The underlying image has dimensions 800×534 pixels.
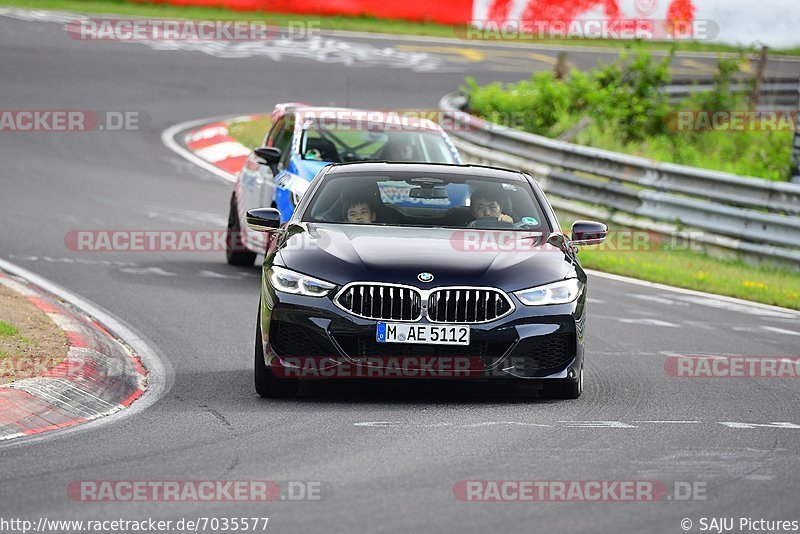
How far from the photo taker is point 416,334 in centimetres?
876

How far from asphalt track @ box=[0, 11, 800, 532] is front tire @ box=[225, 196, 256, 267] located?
21 centimetres

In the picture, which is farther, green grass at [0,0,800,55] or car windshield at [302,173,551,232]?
green grass at [0,0,800,55]

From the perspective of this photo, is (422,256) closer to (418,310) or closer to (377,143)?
(418,310)

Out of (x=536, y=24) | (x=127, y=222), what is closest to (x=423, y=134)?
(x=127, y=222)

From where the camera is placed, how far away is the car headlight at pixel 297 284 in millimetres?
8898

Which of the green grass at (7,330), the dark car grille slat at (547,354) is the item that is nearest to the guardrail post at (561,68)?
the green grass at (7,330)

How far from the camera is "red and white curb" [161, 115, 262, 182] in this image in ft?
77.5

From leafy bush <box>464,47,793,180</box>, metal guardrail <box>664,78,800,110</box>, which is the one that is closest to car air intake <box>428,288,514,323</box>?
leafy bush <box>464,47,793,180</box>

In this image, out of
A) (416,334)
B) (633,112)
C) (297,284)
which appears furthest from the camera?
(633,112)

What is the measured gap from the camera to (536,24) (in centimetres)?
3356

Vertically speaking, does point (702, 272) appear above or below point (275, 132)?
below

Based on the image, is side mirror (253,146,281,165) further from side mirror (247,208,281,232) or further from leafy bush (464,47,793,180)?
leafy bush (464,47,793,180)

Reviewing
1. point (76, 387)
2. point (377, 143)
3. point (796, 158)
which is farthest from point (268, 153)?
point (796, 158)

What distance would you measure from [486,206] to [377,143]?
5051 millimetres
